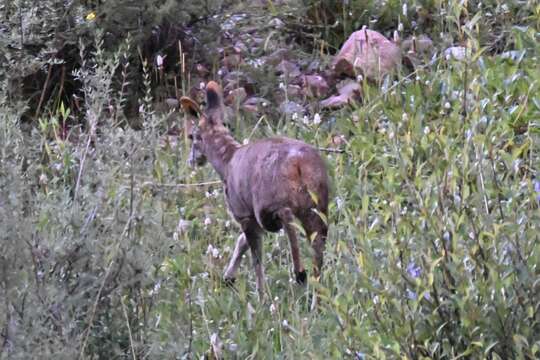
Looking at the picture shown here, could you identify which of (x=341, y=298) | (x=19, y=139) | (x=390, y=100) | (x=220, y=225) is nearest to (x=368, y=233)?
(x=341, y=298)

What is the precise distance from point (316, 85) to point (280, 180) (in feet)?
9.83

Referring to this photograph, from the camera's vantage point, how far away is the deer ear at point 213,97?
7.93m

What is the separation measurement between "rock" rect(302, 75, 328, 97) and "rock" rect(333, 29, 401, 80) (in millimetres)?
180

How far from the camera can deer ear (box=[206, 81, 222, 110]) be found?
7.93m

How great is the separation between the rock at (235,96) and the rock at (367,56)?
0.74 meters

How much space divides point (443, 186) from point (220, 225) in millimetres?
2813

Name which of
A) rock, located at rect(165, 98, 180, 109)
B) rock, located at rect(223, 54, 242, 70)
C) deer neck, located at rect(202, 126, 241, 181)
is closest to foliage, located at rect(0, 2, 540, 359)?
deer neck, located at rect(202, 126, 241, 181)

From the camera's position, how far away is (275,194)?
6953 millimetres

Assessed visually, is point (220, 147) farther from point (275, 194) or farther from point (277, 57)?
point (277, 57)

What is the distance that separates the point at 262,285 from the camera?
7.04 m

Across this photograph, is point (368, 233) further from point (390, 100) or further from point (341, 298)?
point (390, 100)

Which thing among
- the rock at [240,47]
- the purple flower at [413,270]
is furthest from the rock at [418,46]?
the purple flower at [413,270]

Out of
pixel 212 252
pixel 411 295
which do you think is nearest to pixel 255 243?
pixel 212 252

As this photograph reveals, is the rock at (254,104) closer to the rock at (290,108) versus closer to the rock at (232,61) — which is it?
the rock at (290,108)
